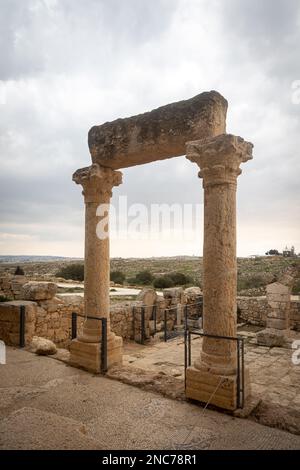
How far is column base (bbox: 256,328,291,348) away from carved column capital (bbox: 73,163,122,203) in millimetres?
6764

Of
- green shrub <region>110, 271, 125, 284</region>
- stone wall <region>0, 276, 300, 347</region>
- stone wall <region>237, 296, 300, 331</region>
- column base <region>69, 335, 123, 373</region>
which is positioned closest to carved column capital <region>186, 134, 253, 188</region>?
column base <region>69, 335, 123, 373</region>

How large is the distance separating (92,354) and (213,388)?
232 centimetres

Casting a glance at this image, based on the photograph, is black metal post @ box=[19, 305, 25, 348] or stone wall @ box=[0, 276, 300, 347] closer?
black metal post @ box=[19, 305, 25, 348]

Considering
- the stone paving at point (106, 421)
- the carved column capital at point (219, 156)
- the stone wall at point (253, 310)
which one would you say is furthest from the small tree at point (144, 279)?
the carved column capital at point (219, 156)

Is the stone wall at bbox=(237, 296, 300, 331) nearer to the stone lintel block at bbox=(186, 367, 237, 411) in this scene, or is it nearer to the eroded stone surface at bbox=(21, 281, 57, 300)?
the eroded stone surface at bbox=(21, 281, 57, 300)

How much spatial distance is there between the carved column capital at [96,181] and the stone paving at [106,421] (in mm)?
3217

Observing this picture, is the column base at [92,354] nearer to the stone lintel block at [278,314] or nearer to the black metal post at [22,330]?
the black metal post at [22,330]

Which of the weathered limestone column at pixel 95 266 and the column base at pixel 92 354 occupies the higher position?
the weathered limestone column at pixel 95 266

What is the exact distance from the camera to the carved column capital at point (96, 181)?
595cm

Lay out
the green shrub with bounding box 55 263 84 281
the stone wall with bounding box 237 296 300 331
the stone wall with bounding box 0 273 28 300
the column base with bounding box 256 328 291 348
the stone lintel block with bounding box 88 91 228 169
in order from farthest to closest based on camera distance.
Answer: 1. the green shrub with bounding box 55 263 84 281
2. the stone wall with bounding box 0 273 28 300
3. the stone wall with bounding box 237 296 300 331
4. the column base with bounding box 256 328 291 348
5. the stone lintel block with bounding box 88 91 228 169

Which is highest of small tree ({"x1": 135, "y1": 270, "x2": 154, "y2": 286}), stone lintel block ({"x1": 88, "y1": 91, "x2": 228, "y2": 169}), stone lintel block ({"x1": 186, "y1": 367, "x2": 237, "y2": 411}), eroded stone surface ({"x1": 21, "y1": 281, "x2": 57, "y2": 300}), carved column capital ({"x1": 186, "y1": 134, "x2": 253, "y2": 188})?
stone lintel block ({"x1": 88, "y1": 91, "x2": 228, "y2": 169})

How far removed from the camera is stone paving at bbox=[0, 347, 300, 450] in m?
3.04

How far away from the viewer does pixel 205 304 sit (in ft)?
14.9
